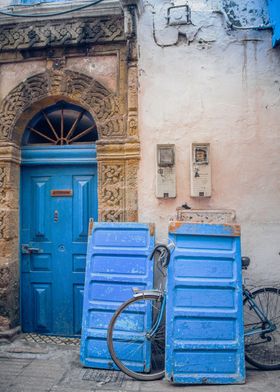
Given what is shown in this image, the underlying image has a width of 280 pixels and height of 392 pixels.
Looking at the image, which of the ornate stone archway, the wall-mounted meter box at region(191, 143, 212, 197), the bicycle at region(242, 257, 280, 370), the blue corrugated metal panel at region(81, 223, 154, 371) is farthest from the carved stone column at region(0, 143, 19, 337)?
the bicycle at region(242, 257, 280, 370)

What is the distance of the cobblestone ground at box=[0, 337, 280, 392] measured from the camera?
3297mm

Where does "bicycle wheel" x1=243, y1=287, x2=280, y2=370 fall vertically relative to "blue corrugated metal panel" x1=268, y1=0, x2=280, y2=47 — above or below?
below

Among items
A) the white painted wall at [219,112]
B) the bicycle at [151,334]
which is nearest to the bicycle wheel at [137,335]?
the bicycle at [151,334]

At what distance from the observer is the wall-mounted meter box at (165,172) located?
4242 mm

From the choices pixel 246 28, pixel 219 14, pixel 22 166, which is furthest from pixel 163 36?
pixel 22 166

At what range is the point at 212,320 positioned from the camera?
3.46 m

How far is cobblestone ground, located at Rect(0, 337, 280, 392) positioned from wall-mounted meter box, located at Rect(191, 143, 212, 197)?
201 cm

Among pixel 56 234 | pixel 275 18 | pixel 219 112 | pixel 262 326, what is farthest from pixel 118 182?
pixel 275 18

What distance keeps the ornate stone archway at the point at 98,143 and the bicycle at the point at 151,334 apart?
108 cm

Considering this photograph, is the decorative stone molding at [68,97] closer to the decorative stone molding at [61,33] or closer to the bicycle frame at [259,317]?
the decorative stone molding at [61,33]

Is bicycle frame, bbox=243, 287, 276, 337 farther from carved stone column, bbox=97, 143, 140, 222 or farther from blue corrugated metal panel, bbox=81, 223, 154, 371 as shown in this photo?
carved stone column, bbox=97, 143, 140, 222

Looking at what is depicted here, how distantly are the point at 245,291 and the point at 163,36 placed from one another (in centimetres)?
322

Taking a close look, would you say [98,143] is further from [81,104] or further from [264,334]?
[264,334]

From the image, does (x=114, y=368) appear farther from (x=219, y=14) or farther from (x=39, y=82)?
(x=219, y=14)
